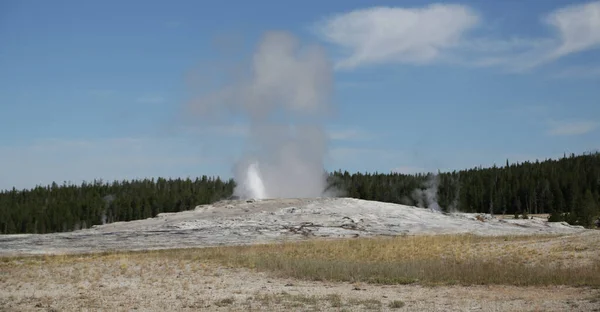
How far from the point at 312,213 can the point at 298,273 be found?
87.0ft

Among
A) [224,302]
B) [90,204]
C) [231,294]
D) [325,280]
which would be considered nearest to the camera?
[224,302]

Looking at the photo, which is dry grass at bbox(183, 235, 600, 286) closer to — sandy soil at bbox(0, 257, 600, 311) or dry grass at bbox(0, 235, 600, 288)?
dry grass at bbox(0, 235, 600, 288)

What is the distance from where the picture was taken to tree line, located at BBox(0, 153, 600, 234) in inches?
4090

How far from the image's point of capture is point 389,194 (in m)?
119

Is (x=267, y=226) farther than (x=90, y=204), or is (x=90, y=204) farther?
(x=90, y=204)

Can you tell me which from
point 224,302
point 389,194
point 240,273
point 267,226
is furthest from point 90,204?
point 224,302

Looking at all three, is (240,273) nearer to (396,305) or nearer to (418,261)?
(418,261)

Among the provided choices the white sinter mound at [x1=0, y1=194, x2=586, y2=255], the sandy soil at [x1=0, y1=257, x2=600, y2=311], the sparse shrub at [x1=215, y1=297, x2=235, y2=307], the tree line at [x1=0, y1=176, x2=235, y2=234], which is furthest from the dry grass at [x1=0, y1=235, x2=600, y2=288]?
the tree line at [x1=0, y1=176, x2=235, y2=234]

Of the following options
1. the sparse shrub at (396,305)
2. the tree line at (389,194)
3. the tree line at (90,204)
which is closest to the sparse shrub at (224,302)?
the sparse shrub at (396,305)

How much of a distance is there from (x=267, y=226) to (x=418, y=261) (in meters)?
20.8

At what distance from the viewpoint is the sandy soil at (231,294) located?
19109 millimetres

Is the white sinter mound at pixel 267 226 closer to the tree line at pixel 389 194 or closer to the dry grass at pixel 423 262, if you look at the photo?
the dry grass at pixel 423 262

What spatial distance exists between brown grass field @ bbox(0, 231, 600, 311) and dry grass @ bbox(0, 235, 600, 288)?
0.18 ft

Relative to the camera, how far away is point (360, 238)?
46.2 meters
